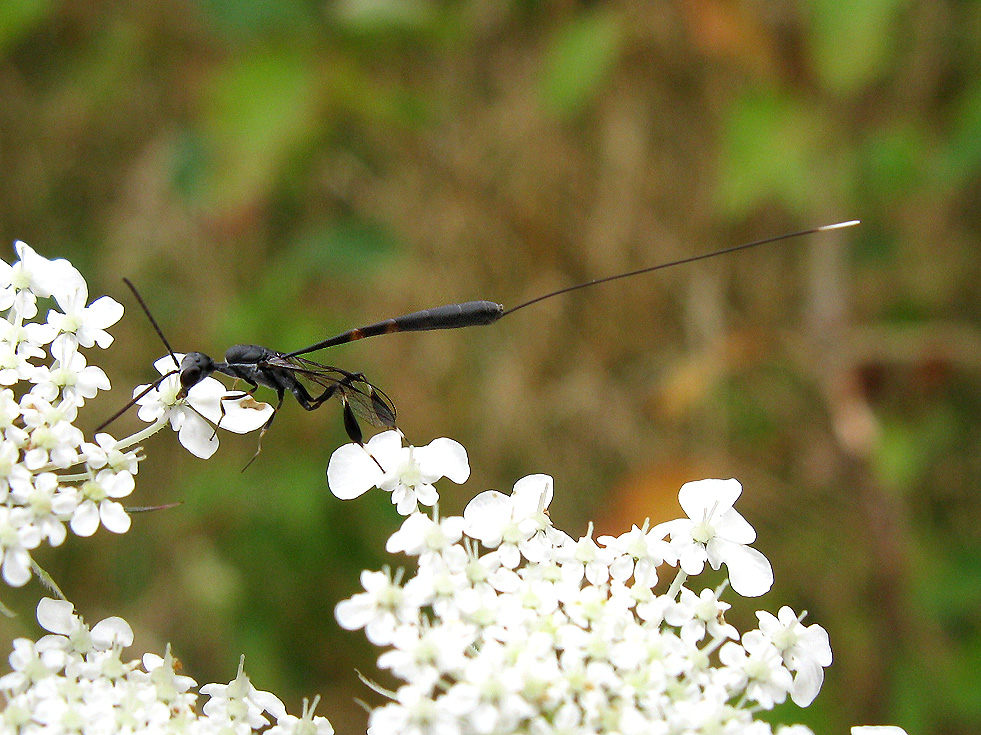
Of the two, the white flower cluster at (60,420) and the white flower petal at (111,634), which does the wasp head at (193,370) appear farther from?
the white flower petal at (111,634)

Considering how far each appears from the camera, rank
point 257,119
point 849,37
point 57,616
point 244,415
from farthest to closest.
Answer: point 257,119, point 849,37, point 244,415, point 57,616

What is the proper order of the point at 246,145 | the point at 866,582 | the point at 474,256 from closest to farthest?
the point at 246,145
the point at 866,582
the point at 474,256

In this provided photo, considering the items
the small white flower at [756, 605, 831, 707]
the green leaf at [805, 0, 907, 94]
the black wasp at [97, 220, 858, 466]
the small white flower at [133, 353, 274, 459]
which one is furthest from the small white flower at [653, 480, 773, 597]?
the green leaf at [805, 0, 907, 94]

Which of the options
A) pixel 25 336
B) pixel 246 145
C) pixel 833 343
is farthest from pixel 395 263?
pixel 25 336

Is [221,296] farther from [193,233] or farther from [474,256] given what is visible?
[474,256]

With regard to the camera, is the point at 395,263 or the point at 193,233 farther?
the point at 193,233

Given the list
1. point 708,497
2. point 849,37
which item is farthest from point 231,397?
point 849,37

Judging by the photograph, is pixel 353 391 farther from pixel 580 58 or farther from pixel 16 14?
pixel 16 14
